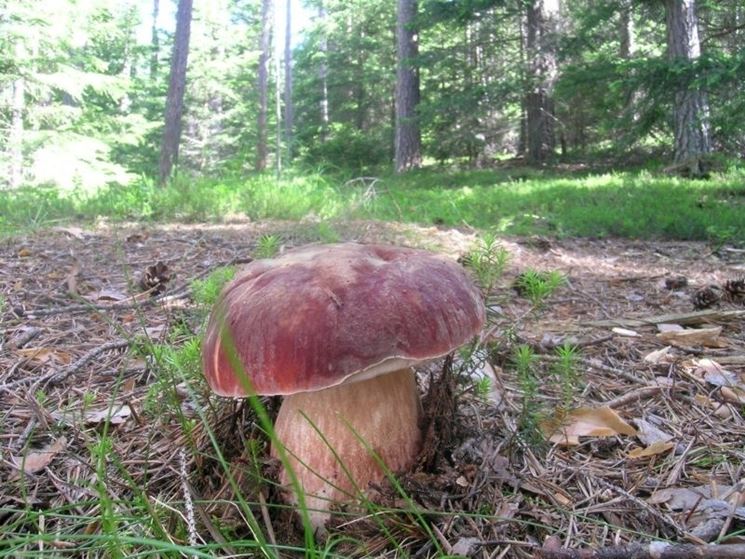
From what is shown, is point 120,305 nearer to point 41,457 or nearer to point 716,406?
point 41,457

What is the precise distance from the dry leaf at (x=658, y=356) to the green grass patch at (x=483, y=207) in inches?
124

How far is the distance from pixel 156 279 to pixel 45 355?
37.4 inches

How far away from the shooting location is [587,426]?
1.81m

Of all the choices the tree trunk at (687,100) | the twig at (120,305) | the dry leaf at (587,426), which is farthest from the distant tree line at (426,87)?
the twig at (120,305)

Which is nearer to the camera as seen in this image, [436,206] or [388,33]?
[436,206]

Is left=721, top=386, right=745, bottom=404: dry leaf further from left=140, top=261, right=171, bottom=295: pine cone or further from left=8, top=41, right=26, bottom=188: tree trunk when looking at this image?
left=8, top=41, right=26, bottom=188: tree trunk

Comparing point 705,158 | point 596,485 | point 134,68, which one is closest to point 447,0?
point 705,158

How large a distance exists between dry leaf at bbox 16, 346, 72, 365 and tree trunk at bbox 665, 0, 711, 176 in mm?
8830

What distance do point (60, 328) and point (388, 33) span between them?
20176mm

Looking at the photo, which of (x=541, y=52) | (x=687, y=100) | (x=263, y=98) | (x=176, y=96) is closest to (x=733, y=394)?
(x=687, y=100)

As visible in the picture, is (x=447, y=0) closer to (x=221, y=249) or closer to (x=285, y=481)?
(x=221, y=249)

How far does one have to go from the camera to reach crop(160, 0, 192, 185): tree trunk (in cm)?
1073

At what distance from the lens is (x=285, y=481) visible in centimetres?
152

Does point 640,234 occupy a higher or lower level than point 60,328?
higher
